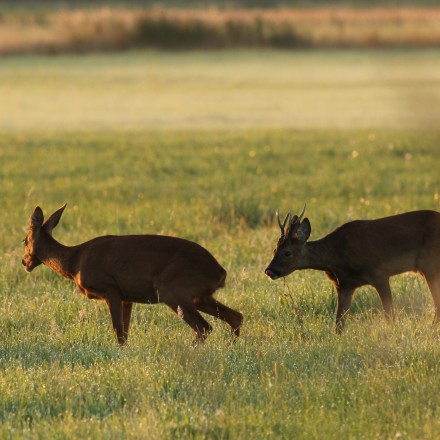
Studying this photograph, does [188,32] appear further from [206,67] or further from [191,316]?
[191,316]

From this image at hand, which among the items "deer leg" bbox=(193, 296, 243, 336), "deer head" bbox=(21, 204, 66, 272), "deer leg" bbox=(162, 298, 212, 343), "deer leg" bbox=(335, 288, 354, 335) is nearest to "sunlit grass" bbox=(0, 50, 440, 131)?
"deer head" bbox=(21, 204, 66, 272)

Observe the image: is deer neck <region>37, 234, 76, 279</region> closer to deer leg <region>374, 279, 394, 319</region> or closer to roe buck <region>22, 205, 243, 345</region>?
roe buck <region>22, 205, 243, 345</region>

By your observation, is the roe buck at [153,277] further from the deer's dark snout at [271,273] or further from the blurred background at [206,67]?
the blurred background at [206,67]

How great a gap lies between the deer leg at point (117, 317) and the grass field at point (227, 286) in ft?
0.36

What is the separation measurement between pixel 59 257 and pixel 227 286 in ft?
6.92

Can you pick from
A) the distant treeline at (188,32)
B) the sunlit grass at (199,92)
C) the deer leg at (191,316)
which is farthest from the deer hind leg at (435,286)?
the distant treeline at (188,32)

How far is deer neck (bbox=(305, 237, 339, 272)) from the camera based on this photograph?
901cm

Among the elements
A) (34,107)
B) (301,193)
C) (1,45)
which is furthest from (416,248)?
(1,45)

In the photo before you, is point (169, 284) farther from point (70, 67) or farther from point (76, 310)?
point (70, 67)

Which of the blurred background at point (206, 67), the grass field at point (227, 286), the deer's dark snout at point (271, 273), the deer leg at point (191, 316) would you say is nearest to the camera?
the grass field at point (227, 286)

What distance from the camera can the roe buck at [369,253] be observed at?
8789 millimetres

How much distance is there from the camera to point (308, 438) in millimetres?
6258

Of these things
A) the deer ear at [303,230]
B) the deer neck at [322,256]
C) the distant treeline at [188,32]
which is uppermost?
the distant treeline at [188,32]

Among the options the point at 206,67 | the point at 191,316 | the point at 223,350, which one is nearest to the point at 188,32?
the point at 206,67
